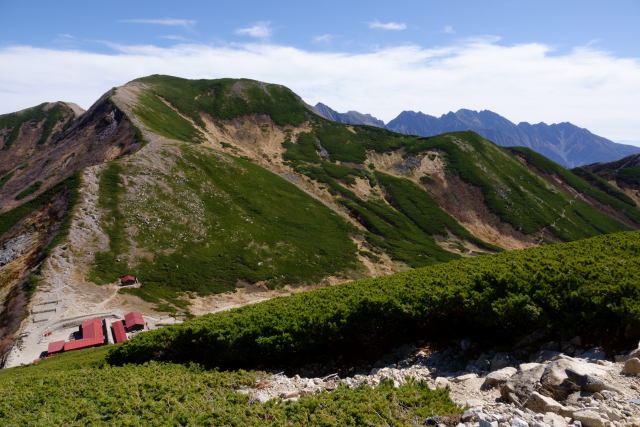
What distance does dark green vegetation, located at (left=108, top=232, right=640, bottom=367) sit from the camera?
14.1 m

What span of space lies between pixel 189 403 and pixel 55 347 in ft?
104

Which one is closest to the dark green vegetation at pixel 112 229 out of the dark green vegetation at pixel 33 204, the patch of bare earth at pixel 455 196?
the dark green vegetation at pixel 33 204

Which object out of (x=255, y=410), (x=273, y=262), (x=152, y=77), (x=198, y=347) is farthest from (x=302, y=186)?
(x=152, y=77)

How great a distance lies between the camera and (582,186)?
145 meters

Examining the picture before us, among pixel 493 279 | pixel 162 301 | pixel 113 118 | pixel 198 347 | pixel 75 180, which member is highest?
pixel 113 118

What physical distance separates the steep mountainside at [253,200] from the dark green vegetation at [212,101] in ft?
2.91

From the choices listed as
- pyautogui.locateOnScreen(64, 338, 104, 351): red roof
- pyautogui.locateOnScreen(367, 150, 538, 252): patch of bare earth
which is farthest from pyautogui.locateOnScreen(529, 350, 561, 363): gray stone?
pyautogui.locateOnScreen(367, 150, 538, 252): patch of bare earth

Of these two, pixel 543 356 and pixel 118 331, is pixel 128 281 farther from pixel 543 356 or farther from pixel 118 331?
pixel 543 356

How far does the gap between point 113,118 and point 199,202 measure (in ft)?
172

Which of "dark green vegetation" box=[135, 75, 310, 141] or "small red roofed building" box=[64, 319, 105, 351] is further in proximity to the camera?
"dark green vegetation" box=[135, 75, 310, 141]

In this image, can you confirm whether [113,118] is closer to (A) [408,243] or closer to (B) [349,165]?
(B) [349,165]

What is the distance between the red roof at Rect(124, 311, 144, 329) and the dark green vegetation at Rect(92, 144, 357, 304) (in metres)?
7.40

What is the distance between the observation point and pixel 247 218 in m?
77.8

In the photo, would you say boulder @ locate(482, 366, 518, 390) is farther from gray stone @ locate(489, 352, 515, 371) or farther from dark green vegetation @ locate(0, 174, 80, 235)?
dark green vegetation @ locate(0, 174, 80, 235)
